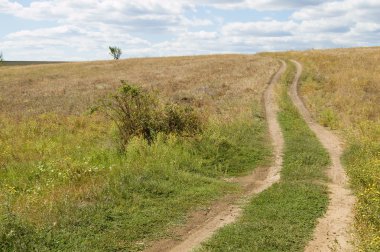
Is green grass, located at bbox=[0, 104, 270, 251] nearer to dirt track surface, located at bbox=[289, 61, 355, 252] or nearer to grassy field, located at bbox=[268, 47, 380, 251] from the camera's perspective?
dirt track surface, located at bbox=[289, 61, 355, 252]

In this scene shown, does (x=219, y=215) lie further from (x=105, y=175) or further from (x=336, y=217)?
(x=105, y=175)

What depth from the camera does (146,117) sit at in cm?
1558

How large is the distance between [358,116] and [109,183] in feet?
52.4

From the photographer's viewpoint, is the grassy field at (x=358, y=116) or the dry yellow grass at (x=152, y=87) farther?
the dry yellow grass at (x=152, y=87)

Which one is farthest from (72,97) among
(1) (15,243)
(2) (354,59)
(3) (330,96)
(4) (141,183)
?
(2) (354,59)

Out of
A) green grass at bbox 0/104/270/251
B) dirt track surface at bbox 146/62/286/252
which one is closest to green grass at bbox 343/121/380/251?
dirt track surface at bbox 146/62/286/252

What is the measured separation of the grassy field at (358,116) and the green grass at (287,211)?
0.97 meters

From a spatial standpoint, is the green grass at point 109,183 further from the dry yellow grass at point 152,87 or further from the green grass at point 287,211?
the dry yellow grass at point 152,87

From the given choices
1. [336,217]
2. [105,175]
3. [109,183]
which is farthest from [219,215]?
[105,175]

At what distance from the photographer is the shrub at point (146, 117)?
1548 cm

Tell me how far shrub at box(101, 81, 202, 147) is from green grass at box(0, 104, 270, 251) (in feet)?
1.98

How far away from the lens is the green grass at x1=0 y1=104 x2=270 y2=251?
26.9ft

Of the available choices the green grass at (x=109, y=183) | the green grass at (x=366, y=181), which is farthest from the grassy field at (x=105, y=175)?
the green grass at (x=366, y=181)

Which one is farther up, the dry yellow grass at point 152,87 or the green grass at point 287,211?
the dry yellow grass at point 152,87
